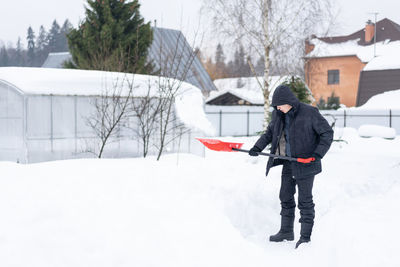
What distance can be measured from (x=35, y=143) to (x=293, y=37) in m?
9.02

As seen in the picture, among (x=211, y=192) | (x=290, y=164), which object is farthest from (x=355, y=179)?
(x=290, y=164)

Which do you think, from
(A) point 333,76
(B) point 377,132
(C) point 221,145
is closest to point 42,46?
(A) point 333,76

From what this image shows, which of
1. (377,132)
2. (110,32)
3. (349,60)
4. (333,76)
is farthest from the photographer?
(333,76)

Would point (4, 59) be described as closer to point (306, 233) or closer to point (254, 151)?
point (254, 151)

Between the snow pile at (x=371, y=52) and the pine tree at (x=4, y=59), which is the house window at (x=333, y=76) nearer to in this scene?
the snow pile at (x=371, y=52)

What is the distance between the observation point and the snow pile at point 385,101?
26312 millimetres

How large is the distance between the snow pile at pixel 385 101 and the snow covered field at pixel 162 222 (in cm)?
2141

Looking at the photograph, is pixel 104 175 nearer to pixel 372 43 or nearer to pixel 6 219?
pixel 6 219

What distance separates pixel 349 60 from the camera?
33031 millimetres

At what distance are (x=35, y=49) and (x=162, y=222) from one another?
79.8 metres

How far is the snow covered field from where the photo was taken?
373 cm

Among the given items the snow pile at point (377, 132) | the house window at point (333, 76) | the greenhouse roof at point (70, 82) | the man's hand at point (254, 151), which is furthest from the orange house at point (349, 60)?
the man's hand at point (254, 151)

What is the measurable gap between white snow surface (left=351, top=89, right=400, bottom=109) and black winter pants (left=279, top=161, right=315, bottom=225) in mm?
23710

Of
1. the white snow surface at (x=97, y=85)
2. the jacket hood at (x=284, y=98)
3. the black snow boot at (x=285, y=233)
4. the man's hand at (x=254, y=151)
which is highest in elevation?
the white snow surface at (x=97, y=85)
